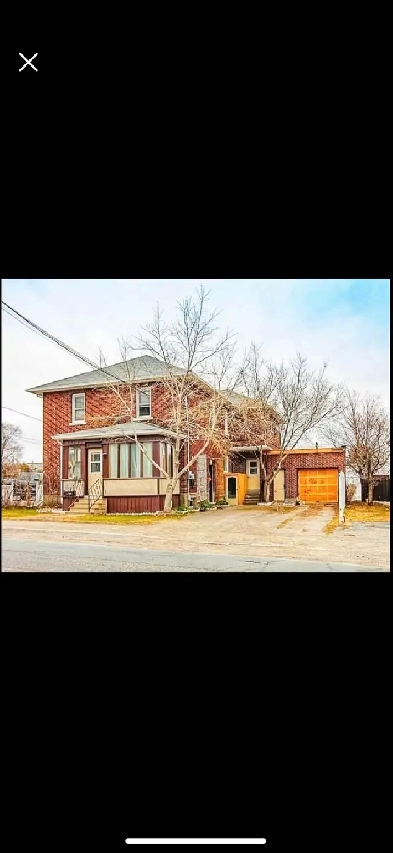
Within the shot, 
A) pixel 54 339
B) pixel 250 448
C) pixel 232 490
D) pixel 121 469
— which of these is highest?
pixel 54 339

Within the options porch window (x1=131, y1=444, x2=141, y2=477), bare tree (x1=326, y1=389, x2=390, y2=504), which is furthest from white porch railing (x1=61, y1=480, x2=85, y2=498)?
bare tree (x1=326, y1=389, x2=390, y2=504)

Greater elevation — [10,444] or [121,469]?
[10,444]

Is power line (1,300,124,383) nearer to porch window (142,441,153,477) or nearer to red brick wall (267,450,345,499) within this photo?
porch window (142,441,153,477)

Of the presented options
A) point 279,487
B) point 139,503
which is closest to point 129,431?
point 139,503

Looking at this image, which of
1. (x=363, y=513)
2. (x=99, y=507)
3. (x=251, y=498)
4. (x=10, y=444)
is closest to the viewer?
(x=10, y=444)

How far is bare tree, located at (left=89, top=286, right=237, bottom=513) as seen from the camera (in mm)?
2594

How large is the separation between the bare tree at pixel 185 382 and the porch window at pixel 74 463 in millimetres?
257

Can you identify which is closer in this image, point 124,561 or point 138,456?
point 124,561

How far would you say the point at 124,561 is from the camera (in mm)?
2398

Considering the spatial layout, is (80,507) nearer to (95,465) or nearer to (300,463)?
(95,465)

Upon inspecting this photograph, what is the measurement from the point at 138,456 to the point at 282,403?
751mm
